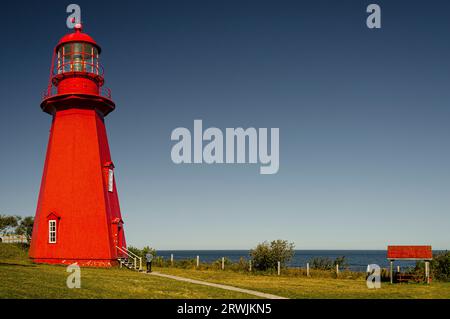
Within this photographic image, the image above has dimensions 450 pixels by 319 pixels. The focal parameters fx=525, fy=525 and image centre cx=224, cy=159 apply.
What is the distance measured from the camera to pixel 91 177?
32844 mm

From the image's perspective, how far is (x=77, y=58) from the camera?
33.2m

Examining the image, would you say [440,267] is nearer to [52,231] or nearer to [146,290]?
[146,290]

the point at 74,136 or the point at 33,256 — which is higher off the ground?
the point at 74,136

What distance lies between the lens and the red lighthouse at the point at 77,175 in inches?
1262

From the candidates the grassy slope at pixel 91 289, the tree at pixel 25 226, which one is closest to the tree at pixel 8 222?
the tree at pixel 25 226

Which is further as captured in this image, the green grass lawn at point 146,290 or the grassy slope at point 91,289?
the green grass lawn at point 146,290

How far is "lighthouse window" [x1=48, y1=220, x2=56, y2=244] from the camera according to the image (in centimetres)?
3219

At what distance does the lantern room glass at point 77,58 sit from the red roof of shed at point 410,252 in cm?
2122

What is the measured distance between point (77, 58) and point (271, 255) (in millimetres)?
19214

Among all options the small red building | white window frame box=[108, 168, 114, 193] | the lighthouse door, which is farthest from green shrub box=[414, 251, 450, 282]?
white window frame box=[108, 168, 114, 193]

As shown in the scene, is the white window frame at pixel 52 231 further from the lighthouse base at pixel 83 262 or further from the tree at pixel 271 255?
the tree at pixel 271 255
